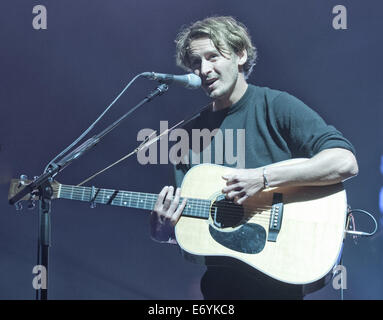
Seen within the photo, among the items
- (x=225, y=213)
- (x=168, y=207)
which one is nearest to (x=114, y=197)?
(x=168, y=207)

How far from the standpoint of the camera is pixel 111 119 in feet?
11.8

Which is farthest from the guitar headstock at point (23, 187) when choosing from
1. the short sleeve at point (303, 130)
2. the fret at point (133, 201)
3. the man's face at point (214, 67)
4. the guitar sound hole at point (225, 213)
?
the short sleeve at point (303, 130)

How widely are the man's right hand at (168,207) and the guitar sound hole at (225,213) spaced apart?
6.6 inches

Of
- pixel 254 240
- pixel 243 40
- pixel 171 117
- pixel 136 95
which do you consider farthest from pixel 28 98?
pixel 254 240

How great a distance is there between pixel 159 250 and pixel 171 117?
43.1 inches

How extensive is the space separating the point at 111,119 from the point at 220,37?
1.47 meters

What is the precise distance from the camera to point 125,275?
3619mm

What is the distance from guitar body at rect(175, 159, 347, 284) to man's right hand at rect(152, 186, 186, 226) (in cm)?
5

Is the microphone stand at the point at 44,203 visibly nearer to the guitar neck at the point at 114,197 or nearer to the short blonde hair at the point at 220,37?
the guitar neck at the point at 114,197

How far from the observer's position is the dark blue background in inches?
131

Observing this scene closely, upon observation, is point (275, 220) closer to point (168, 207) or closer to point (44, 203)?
point (168, 207)

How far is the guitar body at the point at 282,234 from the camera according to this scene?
1.88 m

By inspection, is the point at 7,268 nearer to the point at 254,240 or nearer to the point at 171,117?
the point at 171,117

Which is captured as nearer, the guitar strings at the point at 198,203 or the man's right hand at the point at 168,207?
the guitar strings at the point at 198,203
